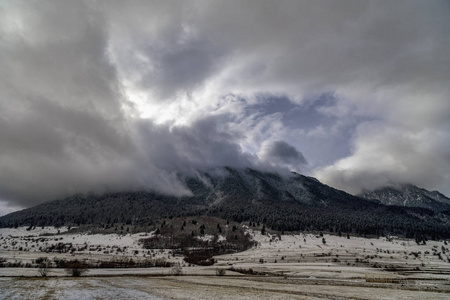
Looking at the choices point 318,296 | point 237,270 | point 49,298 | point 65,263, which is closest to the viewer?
point 49,298

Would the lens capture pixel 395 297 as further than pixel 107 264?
No

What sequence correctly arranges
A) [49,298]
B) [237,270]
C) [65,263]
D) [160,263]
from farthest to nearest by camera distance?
[160,263], [65,263], [237,270], [49,298]

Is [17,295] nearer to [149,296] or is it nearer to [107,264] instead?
[149,296]

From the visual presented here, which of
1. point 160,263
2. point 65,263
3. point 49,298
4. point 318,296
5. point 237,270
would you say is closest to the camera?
point 49,298

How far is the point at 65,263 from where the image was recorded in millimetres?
139375

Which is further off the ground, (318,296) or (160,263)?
(318,296)

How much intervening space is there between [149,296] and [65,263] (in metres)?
123

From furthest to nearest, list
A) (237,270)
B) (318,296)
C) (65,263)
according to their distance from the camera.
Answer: (65,263), (237,270), (318,296)

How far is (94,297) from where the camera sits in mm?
45969

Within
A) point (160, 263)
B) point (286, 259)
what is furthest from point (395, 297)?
point (160, 263)

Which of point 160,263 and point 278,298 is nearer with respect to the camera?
point 278,298

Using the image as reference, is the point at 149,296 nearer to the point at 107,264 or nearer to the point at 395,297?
the point at 395,297

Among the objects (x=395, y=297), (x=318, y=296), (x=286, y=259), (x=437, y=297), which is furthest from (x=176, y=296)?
(x=286, y=259)

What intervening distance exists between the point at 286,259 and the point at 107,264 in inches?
4215
